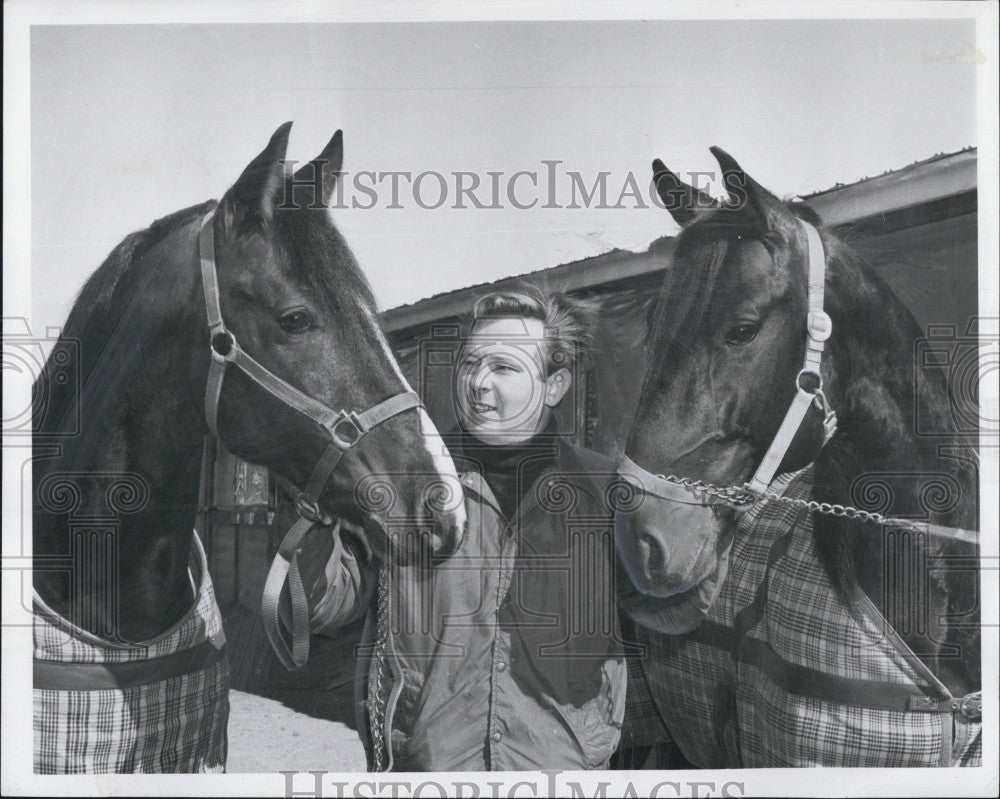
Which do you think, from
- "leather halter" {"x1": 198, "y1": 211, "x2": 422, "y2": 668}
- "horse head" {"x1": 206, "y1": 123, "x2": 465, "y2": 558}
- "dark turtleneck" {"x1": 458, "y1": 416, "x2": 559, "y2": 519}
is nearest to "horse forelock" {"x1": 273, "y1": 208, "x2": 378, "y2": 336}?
"horse head" {"x1": 206, "y1": 123, "x2": 465, "y2": 558}

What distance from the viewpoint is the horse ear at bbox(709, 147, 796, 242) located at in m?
Result: 2.71

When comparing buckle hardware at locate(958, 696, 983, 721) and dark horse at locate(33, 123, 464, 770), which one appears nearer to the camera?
→ dark horse at locate(33, 123, 464, 770)

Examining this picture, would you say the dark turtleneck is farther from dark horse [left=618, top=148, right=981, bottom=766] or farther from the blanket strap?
the blanket strap

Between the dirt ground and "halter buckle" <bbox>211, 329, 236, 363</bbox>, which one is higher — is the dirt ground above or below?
below

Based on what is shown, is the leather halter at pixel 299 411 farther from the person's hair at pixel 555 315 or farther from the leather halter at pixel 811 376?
the leather halter at pixel 811 376

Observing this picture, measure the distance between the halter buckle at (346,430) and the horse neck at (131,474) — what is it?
41 cm

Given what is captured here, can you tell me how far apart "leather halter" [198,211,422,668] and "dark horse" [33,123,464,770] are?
10 millimetres

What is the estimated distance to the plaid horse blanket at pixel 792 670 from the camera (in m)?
2.71

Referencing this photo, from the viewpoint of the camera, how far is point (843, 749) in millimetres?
2744

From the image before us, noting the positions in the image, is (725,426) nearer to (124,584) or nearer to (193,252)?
(193,252)

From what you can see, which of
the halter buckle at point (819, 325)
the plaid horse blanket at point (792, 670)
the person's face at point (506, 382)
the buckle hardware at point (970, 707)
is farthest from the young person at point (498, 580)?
the buckle hardware at point (970, 707)

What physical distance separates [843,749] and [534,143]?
205cm

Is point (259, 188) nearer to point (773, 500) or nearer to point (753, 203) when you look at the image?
point (753, 203)
